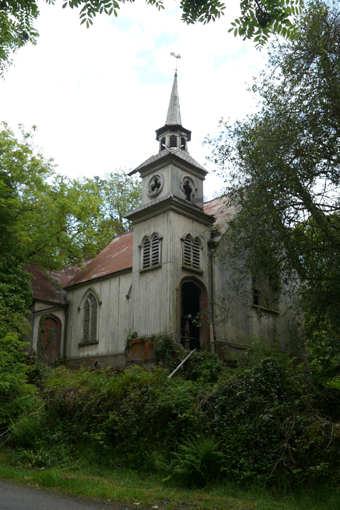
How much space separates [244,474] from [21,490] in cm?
385

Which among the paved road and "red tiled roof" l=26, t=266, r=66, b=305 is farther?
"red tiled roof" l=26, t=266, r=66, b=305

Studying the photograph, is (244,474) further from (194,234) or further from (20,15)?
(194,234)

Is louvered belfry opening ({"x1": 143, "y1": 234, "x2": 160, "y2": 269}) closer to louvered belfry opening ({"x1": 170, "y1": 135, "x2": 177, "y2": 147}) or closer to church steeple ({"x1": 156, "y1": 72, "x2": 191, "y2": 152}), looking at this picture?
church steeple ({"x1": 156, "y1": 72, "x2": 191, "y2": 152})

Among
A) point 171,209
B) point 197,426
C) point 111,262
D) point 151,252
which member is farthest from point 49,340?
point 197,426

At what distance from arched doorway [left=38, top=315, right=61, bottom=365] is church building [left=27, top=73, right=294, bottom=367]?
0.05 meters

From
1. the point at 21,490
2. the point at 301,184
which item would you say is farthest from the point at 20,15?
the point at 21,490

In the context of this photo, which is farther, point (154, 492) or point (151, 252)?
point (151, 252)

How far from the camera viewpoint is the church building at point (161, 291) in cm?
1788

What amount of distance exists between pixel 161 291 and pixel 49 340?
8272 mm

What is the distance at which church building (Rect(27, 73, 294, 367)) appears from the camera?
17875 mm

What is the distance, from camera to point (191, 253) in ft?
61.7

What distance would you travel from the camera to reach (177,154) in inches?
774

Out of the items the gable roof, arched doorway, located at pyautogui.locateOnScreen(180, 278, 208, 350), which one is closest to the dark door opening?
arched doorway, located at pyautogui.locateOnScreen(180, 278, 208, 350)

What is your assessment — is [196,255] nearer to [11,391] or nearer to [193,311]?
[193,311]
